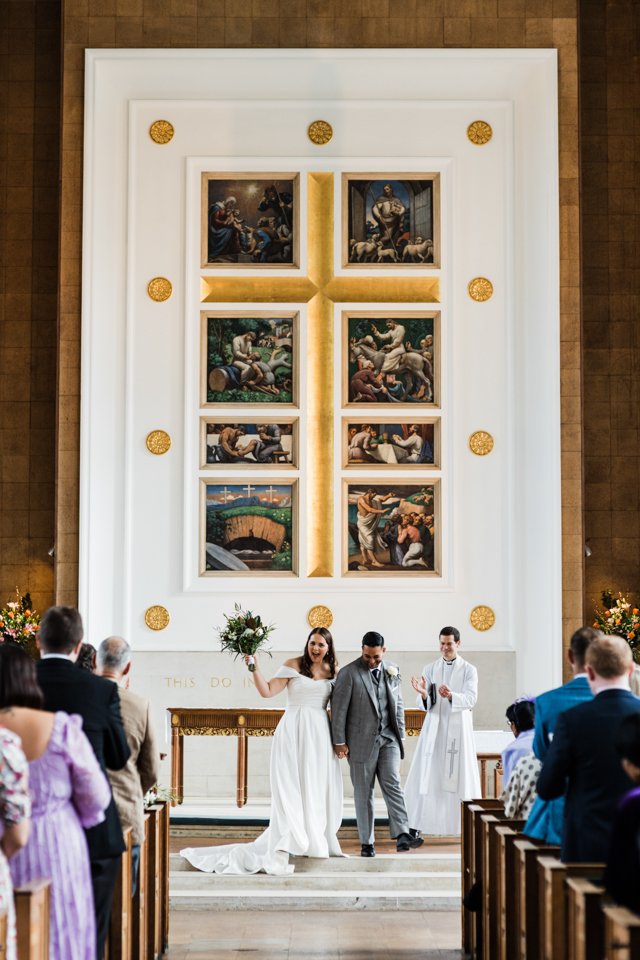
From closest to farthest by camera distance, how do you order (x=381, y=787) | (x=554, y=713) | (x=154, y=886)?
(x=554, y=713) → (x=154, y=886) → (x=381, y=787)

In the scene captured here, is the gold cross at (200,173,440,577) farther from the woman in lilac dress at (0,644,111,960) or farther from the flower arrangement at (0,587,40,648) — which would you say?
the woman in lilac dress at (0,644,111,960)

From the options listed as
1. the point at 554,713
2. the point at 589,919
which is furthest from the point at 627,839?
the point at 554,713

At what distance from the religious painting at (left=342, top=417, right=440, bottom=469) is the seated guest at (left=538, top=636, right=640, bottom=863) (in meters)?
8.82

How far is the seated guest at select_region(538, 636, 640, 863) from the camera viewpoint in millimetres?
5656

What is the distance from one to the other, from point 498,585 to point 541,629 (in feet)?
2.16

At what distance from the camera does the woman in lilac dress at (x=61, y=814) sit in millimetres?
5366

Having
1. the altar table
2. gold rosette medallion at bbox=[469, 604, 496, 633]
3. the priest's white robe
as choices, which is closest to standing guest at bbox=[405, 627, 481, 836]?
the priest's white robe

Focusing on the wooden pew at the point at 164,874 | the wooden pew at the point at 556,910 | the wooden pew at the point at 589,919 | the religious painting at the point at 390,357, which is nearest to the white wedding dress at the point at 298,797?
the wooden pew at the point at 164,874

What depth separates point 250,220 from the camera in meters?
14.6

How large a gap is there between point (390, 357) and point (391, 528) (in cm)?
188

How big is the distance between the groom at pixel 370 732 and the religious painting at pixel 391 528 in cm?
363

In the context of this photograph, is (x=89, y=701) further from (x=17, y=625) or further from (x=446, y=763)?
(x=17, y=625)

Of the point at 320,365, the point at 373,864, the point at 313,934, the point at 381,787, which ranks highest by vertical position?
the point at 320,365

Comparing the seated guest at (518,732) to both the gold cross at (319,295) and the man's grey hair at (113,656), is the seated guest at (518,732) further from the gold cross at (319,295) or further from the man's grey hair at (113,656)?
the gold cross at (319,295)
